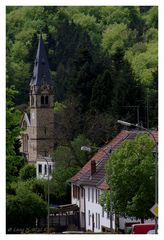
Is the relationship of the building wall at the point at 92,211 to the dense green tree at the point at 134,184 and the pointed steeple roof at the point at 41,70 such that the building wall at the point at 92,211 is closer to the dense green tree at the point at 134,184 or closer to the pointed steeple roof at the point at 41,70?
the dense green tree at the point at 134,184

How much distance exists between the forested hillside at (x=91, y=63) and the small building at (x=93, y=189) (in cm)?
1360

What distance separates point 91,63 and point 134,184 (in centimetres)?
5780

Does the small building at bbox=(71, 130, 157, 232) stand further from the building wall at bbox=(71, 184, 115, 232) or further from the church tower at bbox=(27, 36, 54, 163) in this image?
the church tower at bbox=(27, 36, 54, 163)

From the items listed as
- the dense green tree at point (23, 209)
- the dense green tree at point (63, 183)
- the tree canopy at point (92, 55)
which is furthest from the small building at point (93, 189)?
the tree canopy at point (92, 55)

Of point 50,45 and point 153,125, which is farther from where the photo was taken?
point 50,45

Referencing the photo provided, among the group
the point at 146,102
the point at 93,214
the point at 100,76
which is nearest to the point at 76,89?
the point at 100,76

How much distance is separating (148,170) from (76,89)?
179 feet

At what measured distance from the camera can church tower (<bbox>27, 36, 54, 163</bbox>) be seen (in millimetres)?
120875

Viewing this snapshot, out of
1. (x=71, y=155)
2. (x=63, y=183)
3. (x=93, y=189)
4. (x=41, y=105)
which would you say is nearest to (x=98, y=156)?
(x=63, y=183)

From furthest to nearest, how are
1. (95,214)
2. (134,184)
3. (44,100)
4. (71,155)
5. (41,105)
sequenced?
(41,105), (44,100), (71,155), (95,214), (134,184)

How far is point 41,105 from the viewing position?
122 metres

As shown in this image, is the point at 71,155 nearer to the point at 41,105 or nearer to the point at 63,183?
the point at 63,183

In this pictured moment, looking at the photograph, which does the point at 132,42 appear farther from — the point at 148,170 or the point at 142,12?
the point at 148,170

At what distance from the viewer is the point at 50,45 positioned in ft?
474
